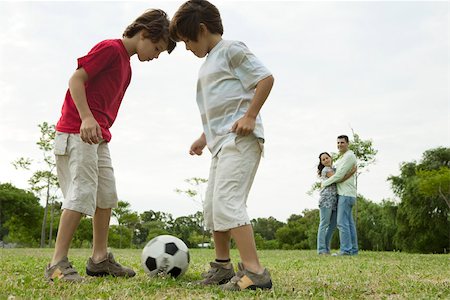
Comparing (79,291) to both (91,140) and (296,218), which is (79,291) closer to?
(91,140)

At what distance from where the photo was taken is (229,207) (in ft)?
10.8

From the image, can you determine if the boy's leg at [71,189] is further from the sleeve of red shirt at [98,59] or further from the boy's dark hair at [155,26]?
the boy's dark hair at [155,26]

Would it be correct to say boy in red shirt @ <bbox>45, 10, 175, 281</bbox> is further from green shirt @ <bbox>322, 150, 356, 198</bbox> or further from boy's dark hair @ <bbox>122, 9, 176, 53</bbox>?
green shirt @ <bbox>322, 150, 356, 198</bbox>

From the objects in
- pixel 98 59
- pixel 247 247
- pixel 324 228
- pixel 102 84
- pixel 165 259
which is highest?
pixel 98 59

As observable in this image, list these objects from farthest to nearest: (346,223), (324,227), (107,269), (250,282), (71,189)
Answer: (324,227) → (346,223) → (107,269) → (71,189) → (250,282)

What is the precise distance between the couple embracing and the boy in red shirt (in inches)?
231

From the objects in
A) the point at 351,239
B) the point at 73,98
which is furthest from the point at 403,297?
the point at 351,239

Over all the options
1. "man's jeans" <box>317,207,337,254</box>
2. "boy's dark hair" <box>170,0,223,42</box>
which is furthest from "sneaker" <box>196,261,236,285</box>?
"man's jeans" <box>317,207,337,254</box>

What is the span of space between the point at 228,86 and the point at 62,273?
185cm

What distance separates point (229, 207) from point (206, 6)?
150cm

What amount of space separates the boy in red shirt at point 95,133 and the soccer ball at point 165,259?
0.60ft

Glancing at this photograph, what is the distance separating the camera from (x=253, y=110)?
11.1 ft

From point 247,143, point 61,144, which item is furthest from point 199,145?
point 61,144

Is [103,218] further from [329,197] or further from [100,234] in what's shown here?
[329,197]
